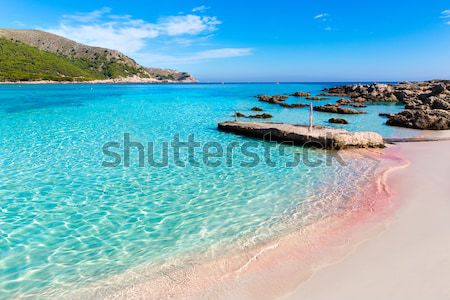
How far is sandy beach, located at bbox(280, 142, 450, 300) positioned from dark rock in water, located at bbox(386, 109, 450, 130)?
1815 centimetres

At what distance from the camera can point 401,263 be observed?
604cm

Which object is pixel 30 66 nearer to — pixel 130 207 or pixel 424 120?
pixel 424 120

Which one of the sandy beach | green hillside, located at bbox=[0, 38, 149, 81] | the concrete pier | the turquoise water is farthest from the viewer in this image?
green hillside, located at bbox=[0, 38, 149, 81]

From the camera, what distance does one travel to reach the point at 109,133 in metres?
21.6

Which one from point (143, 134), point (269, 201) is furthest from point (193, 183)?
point (143, 134)

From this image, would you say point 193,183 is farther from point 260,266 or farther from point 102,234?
point 260,266

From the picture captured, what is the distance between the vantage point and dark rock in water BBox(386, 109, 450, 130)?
25094mm

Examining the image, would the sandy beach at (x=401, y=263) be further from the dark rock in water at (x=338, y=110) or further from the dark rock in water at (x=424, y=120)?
the dark rock in water at (x=338, y=110)

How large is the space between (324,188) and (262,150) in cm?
635

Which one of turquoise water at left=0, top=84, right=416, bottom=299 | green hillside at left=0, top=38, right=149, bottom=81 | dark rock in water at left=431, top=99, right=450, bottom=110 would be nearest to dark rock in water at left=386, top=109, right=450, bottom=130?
dark rock in water at left=431, top=99, right=450, bottom=110

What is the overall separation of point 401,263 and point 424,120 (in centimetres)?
2347

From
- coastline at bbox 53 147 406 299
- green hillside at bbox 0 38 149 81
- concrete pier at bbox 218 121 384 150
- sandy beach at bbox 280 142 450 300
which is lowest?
coastline at bbox 53 147 406 299

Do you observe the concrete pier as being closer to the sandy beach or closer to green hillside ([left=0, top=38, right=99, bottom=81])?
the sandy beach

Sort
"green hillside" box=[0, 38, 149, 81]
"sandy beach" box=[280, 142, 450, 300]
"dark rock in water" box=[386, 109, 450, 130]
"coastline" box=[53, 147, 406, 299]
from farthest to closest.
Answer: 1. "green hillside" box=[0, 38, 149, 81]
2. "dark rock in water" box=[386, 109, 450, 130]
3. "coastline" box=[53, 147, 406, 299]
4. "sandy beach" box=[280, 142, 450, 300]
